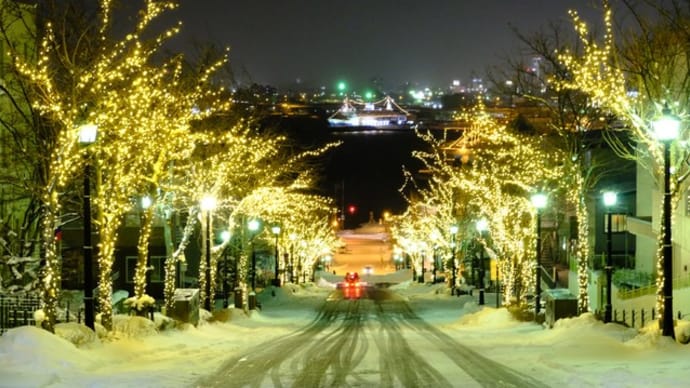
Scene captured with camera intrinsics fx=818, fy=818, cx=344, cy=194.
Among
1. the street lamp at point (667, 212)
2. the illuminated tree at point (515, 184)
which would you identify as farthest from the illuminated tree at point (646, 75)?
the illuminated tree at point (515, 184)

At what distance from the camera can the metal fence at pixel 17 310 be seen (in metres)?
19.1

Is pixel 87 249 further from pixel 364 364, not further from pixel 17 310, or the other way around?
pixel 364 364

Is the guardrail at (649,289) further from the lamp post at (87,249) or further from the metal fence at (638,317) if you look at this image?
the lamp post at (87,249)

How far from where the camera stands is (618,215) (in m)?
55.6

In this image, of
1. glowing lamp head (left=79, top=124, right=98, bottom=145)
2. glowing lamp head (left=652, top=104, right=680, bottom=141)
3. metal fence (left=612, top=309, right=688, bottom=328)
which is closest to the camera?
glowing lamp head (left=652, top=104, right=680, bottom=141)

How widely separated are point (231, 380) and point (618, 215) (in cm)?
4633

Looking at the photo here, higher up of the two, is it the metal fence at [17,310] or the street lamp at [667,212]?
the street lamp at [667,212]

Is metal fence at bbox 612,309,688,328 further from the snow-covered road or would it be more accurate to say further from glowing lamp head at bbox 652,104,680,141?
glowing lamp head at bbox 652,104,680,141

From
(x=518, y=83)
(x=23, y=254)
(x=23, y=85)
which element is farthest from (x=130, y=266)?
(x=23, y=85)

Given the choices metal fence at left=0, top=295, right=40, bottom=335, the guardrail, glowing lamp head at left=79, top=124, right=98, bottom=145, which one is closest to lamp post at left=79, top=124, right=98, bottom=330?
glowing lamp head at left=79, top=124, right=98, bottom=145

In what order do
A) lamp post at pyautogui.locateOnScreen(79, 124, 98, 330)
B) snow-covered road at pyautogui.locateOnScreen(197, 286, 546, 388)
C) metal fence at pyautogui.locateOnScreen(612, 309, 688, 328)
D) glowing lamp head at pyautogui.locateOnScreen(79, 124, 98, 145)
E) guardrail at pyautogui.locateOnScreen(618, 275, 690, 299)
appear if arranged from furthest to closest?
guardrail at pyautogui.locateOnScreen(618, 275, 690, 299) → metal fence at pyautogui.locateOnScreen(612, 309, 688, 328) → lamp post at pyautogui.locateOnScreen(79, 124, 98, 330) → glowing lamp head at pyautogui.locateOnScreen(79, 124, 98, 145) → snow-covered road at pyautogui.locateOnScreen(197, 286, 546, 388)

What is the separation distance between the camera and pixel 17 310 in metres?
20.3

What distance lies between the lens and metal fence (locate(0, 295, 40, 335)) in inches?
754

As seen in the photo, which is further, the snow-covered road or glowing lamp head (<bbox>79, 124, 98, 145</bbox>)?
glowing lamp head (<bbox>79, 124, 98, 145</bbox>)
